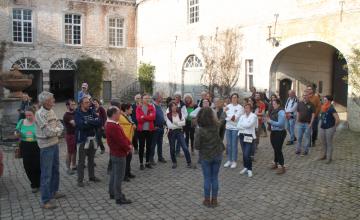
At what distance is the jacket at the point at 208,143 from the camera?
18.3 feet

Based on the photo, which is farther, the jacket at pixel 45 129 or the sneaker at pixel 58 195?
the sneaker at pixel 58 195

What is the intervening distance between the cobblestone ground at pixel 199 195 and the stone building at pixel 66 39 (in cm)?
1658

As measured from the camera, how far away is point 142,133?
25.9 feet

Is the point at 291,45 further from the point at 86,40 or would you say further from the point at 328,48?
the point at 86,40

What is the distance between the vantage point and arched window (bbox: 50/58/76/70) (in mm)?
24422

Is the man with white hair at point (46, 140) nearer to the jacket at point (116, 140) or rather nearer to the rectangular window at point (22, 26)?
the jacket at point (116, 140)

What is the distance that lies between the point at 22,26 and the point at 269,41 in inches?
630

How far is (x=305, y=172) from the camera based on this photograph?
7.83 metres

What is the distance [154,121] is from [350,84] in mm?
8871

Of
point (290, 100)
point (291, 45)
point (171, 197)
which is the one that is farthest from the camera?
point (291, 45)

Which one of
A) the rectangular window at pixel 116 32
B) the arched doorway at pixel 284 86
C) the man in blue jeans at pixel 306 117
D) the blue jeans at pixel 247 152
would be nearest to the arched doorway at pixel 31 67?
the rectangular window at pixel 116 32

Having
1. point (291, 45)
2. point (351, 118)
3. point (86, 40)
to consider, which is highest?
point (86, 40)

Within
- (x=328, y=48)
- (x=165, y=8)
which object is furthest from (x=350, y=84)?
(x=165, y=8)

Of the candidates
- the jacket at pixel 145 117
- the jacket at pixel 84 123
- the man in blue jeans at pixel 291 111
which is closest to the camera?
the jacket at pixel 84 123
